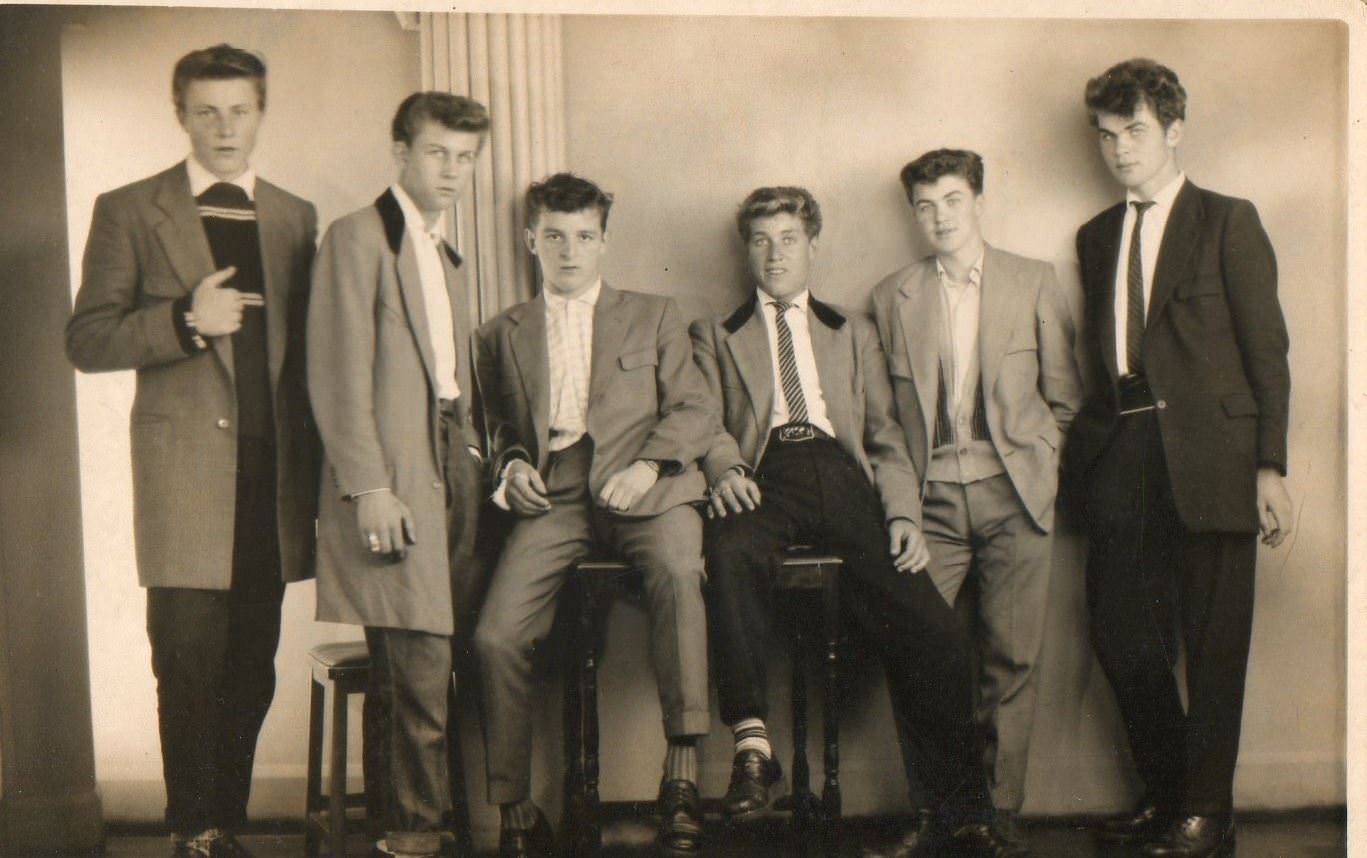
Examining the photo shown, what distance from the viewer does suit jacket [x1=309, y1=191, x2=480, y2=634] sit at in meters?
2.44

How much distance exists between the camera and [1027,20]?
9.19 feet

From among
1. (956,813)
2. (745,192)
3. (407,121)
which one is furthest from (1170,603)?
(407,121)

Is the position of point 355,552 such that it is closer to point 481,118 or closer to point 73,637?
point 73,637

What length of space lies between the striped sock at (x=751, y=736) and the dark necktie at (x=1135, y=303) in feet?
3.88

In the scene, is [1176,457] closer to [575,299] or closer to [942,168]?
[942,168]

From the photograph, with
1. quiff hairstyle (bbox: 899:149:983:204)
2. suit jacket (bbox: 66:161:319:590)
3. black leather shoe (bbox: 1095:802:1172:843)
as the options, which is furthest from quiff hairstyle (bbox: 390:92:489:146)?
black leather shoe (bbox: 1095:802:1172:843)

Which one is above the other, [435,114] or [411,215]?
[435,114]

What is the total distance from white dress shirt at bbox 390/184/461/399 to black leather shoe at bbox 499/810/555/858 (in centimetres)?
94

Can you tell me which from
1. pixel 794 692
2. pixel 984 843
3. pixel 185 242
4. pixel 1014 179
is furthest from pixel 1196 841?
pixel 185 242

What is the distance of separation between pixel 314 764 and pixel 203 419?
78 centimetres

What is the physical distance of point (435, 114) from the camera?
8.61 ft

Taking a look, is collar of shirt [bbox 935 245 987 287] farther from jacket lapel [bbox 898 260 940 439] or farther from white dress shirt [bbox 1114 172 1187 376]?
white dress shirt [bbox 1114 172 1187 376]

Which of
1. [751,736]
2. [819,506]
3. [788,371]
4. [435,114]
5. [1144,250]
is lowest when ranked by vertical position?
[751,736]

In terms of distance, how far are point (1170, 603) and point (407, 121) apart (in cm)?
202
